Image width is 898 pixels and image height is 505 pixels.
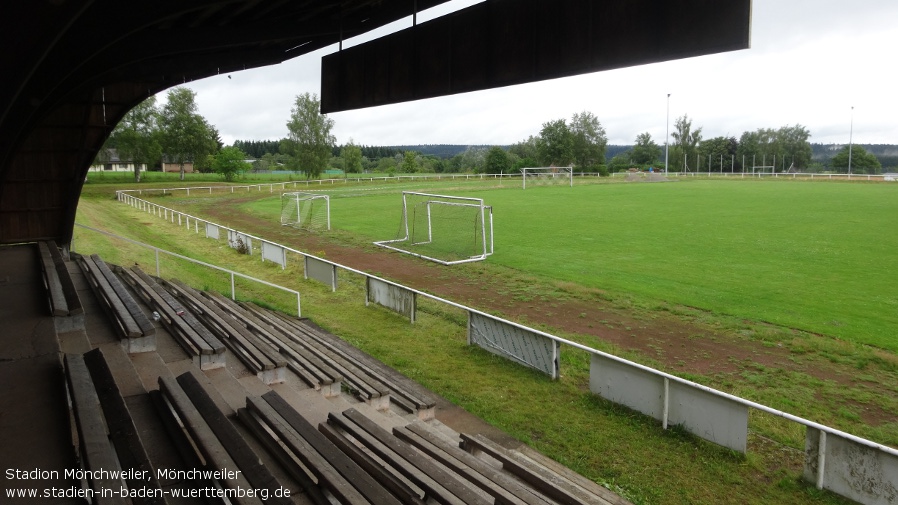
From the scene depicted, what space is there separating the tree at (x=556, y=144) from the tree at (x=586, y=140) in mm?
1617

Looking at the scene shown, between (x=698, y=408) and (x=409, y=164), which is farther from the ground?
(x=409, y=164)

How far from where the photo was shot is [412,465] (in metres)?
5.87

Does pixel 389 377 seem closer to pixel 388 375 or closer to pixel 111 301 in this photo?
pixel 388 375

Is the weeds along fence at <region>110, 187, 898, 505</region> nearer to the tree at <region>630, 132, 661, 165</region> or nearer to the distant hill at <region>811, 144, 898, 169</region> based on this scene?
the tree at <region>630, 132, 661, 165</region>

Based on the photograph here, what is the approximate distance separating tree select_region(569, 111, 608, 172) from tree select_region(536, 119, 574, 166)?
5.31 ft

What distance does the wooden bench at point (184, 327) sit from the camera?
285 inches

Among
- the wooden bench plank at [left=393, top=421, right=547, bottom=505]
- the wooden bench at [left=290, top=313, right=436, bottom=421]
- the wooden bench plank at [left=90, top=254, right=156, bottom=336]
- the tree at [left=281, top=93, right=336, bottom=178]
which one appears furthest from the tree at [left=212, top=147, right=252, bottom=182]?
the wooden bench plank at [left=393, top=421, right=547, bottom=505]

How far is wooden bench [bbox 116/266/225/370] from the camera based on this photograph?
7234 millimetres

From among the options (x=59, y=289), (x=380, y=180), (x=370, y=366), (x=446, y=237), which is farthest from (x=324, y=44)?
(x=380, y=180)

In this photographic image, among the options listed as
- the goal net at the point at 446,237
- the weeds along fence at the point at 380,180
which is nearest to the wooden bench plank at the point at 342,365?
the goal net at the point at 446,237

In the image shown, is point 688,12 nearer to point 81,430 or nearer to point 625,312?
point 81,430

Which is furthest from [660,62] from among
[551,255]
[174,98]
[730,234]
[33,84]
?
[174,98]

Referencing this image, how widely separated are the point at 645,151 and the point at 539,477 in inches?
5584

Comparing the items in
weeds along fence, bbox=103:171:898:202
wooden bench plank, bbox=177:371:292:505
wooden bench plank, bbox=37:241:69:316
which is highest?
weeds along fence, bbox=103:171:898:202
